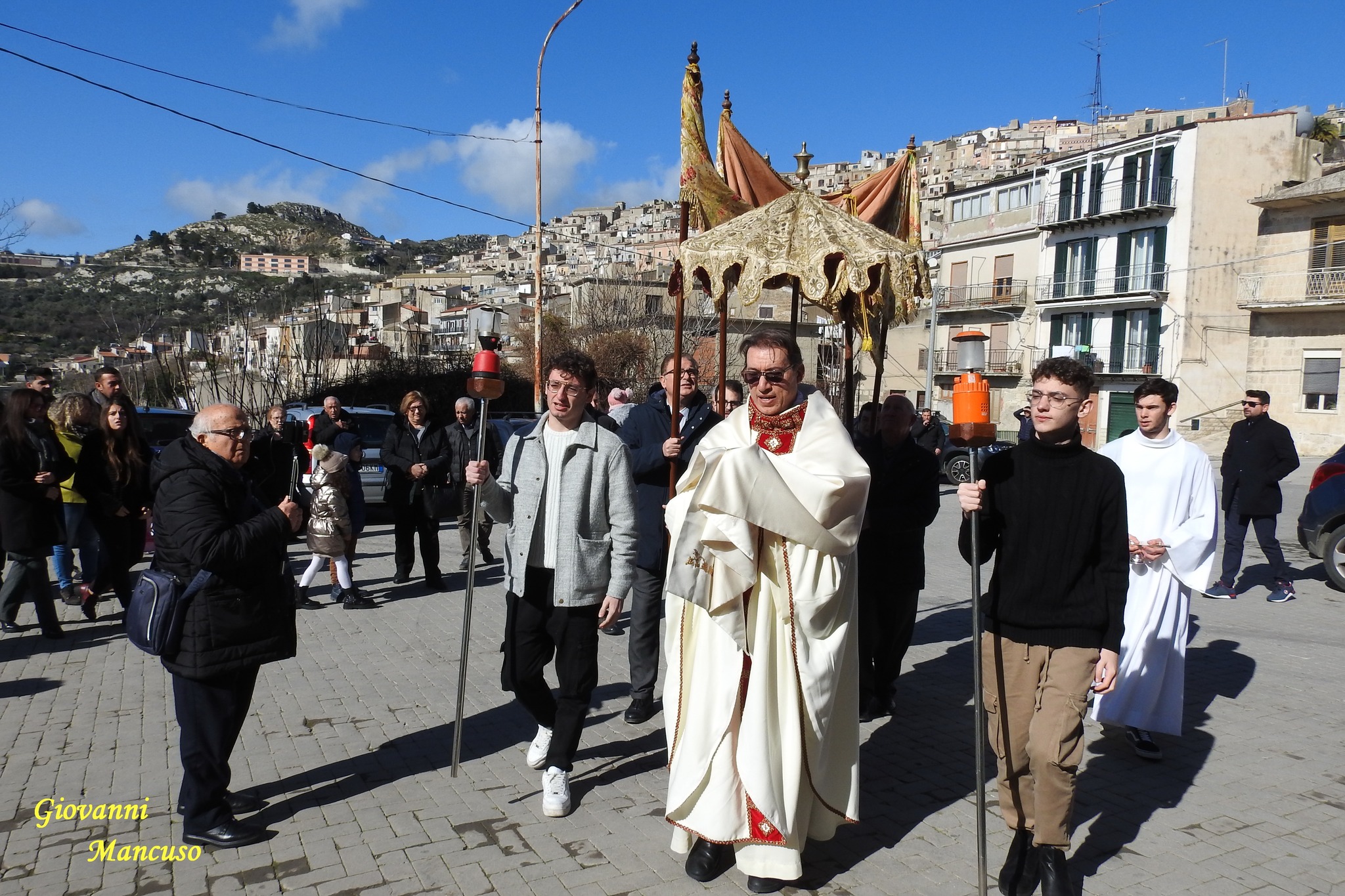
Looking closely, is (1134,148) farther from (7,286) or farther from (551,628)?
(7,286)

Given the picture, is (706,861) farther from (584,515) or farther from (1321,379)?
(1321,379)

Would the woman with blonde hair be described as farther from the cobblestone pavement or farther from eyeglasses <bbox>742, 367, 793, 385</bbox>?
eyeglasses <bbox>742, 367, 793, 385</bbox>

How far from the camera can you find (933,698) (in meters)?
6.11

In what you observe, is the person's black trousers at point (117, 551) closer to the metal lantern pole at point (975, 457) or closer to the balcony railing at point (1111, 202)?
the metal lantern pole at point (975, 457)

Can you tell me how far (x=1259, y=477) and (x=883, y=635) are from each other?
Result: 5.94 metres

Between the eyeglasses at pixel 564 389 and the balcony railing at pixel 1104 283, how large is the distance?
1582 inches

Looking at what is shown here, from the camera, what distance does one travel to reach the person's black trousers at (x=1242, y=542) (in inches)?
379

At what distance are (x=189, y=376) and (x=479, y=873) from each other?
73.6 feet

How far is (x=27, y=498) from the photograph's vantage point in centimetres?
699

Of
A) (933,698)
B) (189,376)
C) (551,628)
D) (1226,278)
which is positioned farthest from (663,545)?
(1226,278)

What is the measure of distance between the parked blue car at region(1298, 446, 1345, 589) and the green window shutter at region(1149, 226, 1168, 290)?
31.6m

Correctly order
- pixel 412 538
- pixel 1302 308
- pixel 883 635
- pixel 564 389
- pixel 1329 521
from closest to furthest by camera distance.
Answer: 1. pixel 564 389
2. pixel 883 635
3. pixel 412 538
4. pixel 1329 521
5. pixel 1302 308

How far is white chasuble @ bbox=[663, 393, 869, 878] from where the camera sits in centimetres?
349

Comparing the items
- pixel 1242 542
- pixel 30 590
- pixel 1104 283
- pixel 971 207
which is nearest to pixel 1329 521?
pixel 1242 542
